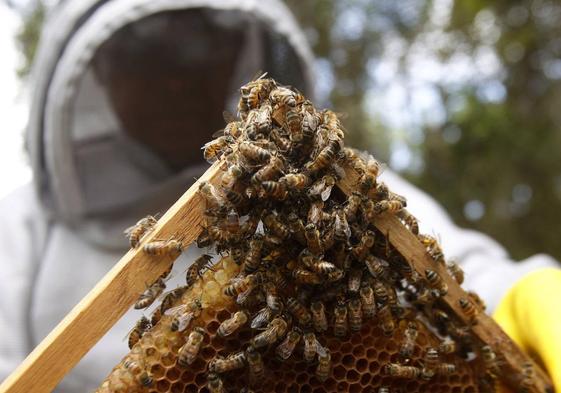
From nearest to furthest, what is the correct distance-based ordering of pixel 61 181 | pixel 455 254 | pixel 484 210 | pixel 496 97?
pixel 455 254
pixel 61 181
pixel 484 210
pixel 496 97

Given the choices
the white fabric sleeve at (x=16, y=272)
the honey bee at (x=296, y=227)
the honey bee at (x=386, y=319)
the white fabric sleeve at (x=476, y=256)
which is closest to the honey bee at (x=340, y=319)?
the honey bee at (x=386, y=319)

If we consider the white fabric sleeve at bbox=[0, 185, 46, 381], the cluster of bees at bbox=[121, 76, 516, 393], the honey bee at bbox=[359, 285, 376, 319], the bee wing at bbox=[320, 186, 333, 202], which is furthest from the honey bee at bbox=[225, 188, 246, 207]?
the white fabric sleeve at bbox=[0, 185, 46, 381]

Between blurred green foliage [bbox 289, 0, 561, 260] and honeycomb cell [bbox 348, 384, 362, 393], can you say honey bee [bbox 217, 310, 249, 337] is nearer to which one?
honeycomb cell [bbox 348, 384, 362, 393]

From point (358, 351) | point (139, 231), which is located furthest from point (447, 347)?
point (139, 231)

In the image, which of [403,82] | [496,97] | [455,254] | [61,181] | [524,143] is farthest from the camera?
[403,82]

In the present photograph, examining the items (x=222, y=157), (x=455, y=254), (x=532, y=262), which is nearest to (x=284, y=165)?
(x=222, y=157)

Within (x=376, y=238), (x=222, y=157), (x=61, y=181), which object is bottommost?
(x=222, y=157)

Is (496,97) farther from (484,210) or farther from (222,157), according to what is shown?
(222,157)
